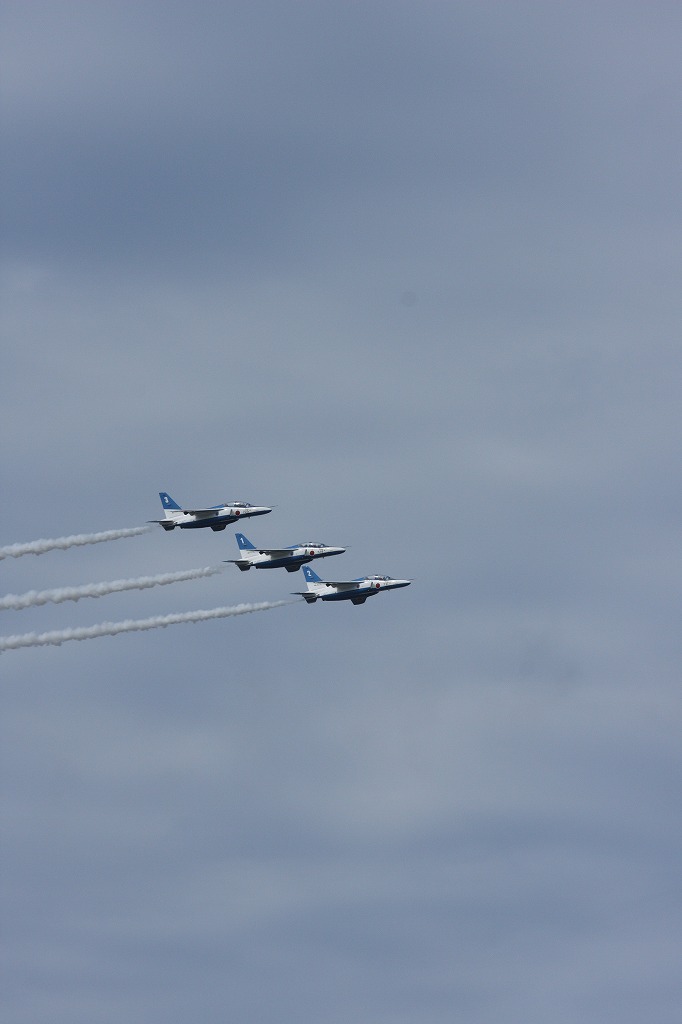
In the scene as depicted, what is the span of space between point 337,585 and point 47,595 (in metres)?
27.8

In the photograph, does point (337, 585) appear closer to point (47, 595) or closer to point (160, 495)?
point (160, 495)

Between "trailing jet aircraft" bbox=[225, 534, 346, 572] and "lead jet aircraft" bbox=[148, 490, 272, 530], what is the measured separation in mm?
1774

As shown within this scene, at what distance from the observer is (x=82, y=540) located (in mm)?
150125

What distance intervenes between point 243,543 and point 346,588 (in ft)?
30.0

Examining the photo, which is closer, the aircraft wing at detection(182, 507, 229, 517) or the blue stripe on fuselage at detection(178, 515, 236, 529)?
the blue stripe on fuselage at detection(178, 515, 236, 529)

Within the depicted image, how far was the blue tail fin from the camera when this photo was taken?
514 ft

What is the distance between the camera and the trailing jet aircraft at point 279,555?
155625 mm

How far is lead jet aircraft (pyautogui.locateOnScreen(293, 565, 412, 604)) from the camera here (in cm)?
15738

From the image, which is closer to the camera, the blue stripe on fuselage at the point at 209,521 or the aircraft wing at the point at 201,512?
the blue stripe on fuselage at the point at 209,521

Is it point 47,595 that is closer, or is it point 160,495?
point 47,595

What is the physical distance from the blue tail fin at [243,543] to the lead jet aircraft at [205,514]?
5.19 feet

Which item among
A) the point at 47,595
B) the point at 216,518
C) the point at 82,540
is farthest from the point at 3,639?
the point at 216,518

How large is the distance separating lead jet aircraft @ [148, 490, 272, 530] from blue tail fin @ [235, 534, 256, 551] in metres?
1.58

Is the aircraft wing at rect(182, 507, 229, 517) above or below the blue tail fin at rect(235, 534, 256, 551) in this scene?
above
